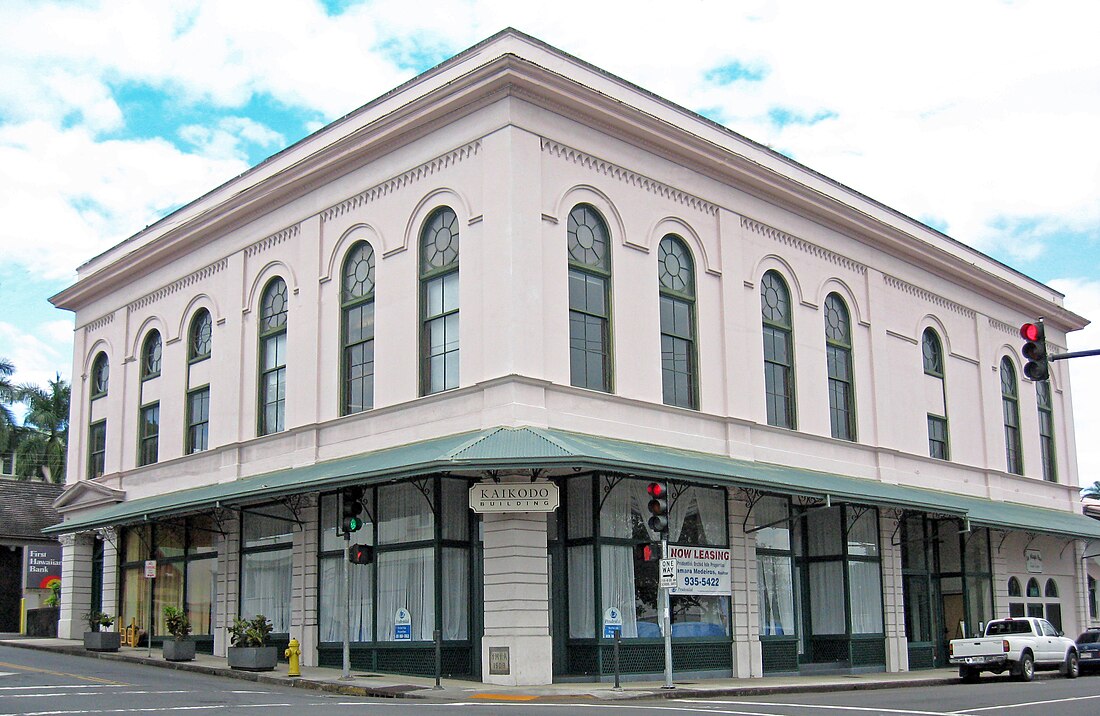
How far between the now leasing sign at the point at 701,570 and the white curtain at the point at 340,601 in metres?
7.03

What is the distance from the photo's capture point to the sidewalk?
22.5m

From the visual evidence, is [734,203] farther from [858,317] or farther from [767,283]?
[858,317]

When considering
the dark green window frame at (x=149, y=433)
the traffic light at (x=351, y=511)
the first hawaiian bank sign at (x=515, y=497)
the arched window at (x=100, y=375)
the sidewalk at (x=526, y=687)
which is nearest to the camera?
the sidewalk at (x=526, y=687)

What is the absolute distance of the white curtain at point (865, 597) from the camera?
32656 mm

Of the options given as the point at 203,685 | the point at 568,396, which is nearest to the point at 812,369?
the point at 568,396

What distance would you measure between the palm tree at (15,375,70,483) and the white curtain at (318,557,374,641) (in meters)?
53.4

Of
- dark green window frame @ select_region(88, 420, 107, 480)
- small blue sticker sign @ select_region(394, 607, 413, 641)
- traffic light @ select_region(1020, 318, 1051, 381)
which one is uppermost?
dark green window frame @ select_region(88, 420, 107, 480)

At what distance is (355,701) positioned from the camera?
20828mm

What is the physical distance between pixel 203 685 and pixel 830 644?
16520 mm

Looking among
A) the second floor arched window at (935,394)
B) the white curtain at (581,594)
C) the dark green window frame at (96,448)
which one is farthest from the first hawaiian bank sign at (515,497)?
the dark green window frame at (96,448)

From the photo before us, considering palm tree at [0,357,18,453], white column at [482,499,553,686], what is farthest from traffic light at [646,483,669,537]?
palm tree at [0,357,18,453]

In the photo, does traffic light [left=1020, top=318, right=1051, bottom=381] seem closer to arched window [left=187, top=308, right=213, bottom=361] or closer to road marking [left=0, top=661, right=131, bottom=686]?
road marking [left=0, top=661, right=131, bottom=686]

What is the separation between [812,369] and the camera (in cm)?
3397

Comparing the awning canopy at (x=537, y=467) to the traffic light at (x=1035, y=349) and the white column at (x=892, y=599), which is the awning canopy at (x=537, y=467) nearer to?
the white column at (x=892, y=599)
